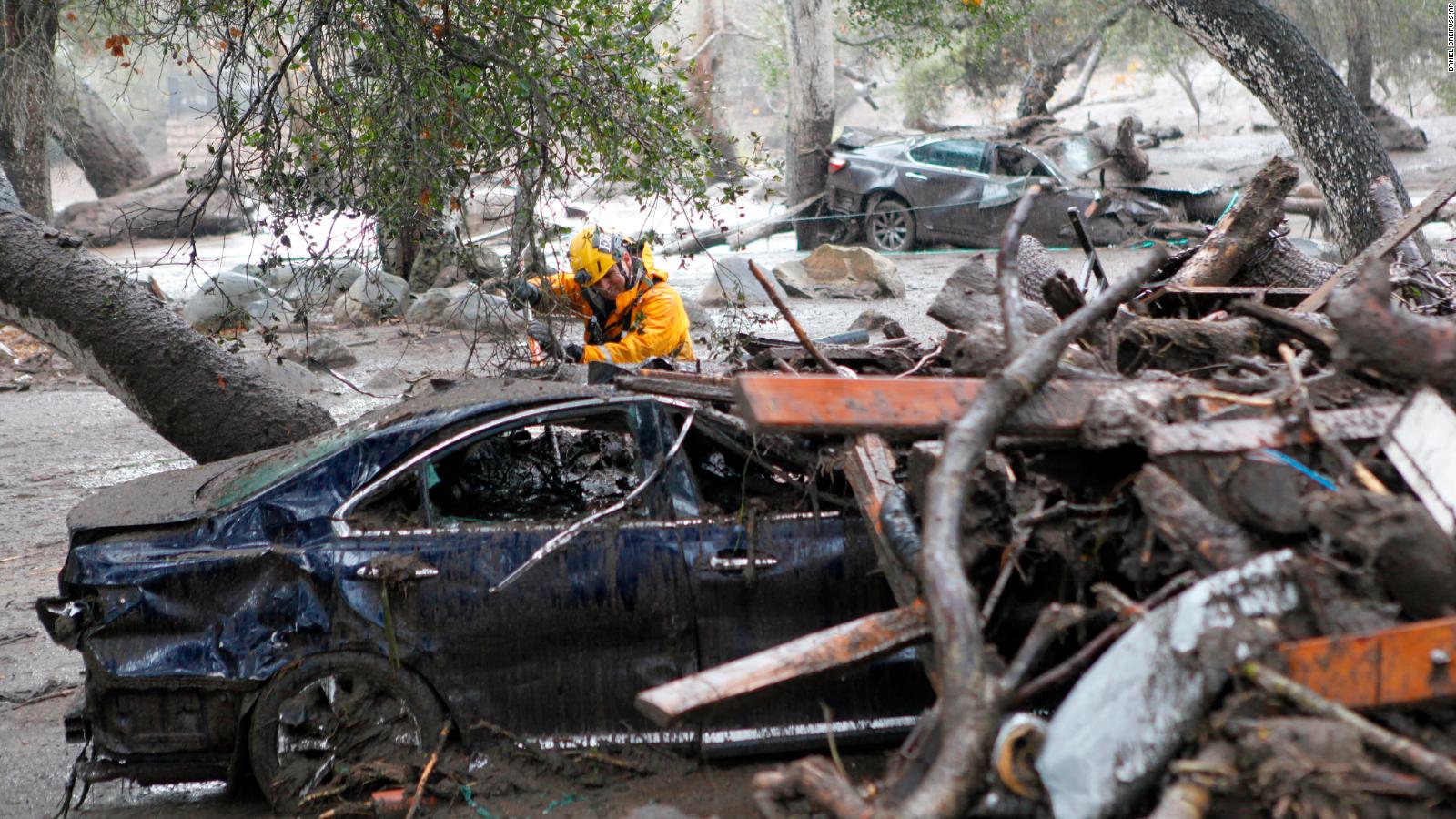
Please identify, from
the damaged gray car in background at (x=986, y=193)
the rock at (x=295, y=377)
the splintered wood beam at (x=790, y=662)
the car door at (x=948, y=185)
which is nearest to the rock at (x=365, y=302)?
the rock at (x=295, y=377)

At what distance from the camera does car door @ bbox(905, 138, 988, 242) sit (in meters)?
17.0

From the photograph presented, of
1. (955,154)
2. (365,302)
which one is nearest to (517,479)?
(365,302)

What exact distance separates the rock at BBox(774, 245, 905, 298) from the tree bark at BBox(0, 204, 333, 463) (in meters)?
8.59

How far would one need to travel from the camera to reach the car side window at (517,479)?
13.9 ft

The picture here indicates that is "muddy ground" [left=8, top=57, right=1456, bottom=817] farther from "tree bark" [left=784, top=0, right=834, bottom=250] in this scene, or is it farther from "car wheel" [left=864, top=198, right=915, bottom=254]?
"tree bark" [left=784, top=0, right=834, bottom=250]

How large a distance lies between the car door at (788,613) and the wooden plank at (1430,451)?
65.1 inches

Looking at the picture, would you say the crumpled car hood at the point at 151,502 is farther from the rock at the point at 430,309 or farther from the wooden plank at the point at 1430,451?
the rock at the point at 430,309

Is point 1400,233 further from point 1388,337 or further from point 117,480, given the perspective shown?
point 117,480

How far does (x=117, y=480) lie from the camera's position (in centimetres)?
845

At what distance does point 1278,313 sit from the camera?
12.5ft

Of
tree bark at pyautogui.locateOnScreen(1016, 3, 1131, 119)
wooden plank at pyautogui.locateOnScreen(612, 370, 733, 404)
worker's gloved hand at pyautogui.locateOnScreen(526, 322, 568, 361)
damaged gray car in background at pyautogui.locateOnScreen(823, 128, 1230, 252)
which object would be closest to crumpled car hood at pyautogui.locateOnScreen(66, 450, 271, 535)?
wooden plank at pyautogui.locateOnScreen(612, 370, 733, 404)

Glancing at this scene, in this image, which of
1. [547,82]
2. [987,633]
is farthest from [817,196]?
[987,633]

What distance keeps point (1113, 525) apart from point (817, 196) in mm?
16303

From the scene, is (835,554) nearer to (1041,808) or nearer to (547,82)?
(1041,808)
